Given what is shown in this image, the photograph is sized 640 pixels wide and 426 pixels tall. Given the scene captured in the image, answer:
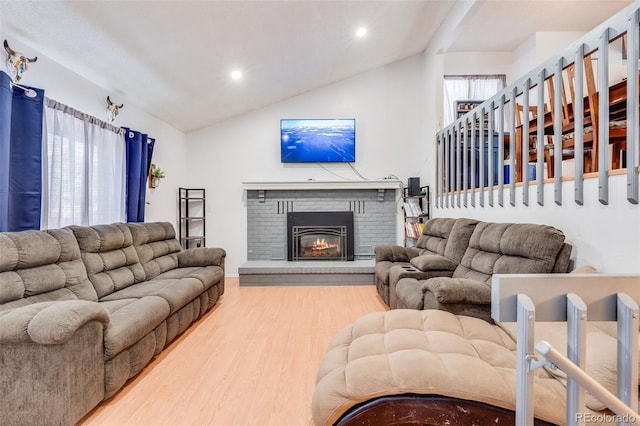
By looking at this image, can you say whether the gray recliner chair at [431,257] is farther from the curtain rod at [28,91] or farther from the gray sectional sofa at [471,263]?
the curtain rod at [28,91]

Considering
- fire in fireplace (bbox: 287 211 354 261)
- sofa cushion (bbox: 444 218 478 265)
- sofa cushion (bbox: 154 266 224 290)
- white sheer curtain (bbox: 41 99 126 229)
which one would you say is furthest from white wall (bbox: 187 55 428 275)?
sofa cushion (bbox: 444 218 478 265)

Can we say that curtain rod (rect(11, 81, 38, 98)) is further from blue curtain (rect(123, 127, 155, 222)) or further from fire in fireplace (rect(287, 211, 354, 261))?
fire in fireplace (rect(287, 211, 354, 261))

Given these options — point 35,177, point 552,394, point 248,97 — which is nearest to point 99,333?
point 35,177

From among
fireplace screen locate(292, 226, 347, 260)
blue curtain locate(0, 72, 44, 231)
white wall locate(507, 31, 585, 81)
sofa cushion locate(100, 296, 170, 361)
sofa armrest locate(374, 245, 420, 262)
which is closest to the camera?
sofa cushion locate(100, 296, 170, 361)

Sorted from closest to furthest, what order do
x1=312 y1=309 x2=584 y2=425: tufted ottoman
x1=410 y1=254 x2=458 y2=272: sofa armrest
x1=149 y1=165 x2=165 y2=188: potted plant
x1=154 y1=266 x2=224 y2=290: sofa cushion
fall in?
x1=312 y1=309 x2=584 y2=425: tufted ottoman
x1=410 y1=254 x2=458 y2=272: sofa armrest
x1=154 y1=266 x2=224 y2=290: sofa cushion
x1=149 y1=165 x2=165 y2=188: potted plant

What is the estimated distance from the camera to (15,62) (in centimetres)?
220

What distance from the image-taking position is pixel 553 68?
7.27 ft

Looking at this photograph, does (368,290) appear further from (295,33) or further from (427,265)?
(295,33)

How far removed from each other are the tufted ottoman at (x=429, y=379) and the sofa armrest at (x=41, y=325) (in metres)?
1.23

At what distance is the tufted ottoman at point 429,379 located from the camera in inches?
44.9

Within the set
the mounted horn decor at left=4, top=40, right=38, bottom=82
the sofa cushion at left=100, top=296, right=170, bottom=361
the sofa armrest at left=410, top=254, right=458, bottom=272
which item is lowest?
the sofa cushion at left=100, top=296, right=170, bottom=361

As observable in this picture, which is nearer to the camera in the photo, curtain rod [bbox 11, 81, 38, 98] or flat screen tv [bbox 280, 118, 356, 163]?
curtain rod [bbox 11, 81, 38, 98]

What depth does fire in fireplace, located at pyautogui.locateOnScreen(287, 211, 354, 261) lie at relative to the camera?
5098 mm

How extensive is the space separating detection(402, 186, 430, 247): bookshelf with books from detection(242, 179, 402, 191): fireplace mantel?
34 centimetres
